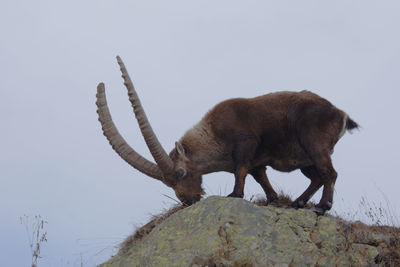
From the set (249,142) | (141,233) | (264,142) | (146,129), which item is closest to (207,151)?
(249,142)

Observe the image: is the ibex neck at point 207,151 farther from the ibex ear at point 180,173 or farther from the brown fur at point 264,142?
the ibex ear at point 180,173

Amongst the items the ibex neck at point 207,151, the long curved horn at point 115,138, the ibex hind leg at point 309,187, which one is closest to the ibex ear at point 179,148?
the ibex neck at point 207,151

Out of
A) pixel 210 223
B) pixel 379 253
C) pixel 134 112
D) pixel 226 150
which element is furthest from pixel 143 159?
pixel 379 253

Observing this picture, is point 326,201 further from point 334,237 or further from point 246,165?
point 246,165

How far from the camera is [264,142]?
26.2ft

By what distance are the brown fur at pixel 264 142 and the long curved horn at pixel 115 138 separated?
57cm

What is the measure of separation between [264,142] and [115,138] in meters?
2.55

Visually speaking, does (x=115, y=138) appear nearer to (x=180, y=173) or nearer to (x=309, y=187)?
(x=180, y=173)

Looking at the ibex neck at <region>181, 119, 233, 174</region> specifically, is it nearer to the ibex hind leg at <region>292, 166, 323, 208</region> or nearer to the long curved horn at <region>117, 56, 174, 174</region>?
the long curved horn at <region>117, 56, 174, 174</region>

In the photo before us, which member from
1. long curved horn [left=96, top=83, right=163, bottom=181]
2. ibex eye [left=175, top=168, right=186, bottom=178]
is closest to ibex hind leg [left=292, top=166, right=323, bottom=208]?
ibex eye [left=175, top=168, right=186, bottom=178]

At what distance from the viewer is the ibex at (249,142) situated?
7555 millimetres

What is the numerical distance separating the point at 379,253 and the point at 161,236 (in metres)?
3.16

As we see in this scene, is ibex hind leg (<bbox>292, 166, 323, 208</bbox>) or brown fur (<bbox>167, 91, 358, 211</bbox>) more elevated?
brown fur (<bbox>167, 91, 358, 211</bbox>)

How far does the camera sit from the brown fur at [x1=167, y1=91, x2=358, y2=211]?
7496 millimetres
